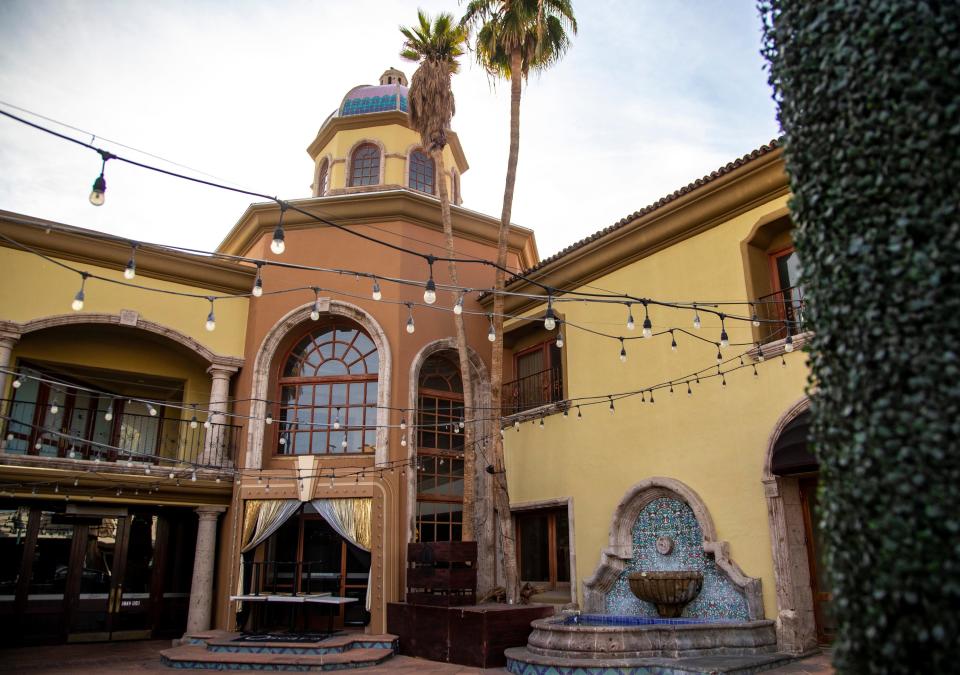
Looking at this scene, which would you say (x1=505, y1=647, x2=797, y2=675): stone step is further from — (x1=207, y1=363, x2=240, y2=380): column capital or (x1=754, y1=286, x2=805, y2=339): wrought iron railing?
(x1=207, y1=363, x2=240, y2=380): column capital

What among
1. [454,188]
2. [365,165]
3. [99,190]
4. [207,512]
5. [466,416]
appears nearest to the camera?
[99,190]

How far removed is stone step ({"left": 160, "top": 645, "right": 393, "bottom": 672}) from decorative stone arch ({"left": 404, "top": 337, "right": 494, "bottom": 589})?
2721mm

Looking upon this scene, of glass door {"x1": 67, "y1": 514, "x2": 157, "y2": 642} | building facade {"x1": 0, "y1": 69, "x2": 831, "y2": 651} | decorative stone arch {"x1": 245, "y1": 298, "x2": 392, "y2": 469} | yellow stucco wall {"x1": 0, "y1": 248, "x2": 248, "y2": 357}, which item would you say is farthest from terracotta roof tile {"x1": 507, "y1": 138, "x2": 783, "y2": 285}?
glass door {"x1": 67, "y1": 514, "x2": 157, "y2": 642}

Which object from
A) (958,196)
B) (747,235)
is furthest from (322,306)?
(958,196)

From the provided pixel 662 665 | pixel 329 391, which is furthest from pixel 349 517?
pixel 662 665

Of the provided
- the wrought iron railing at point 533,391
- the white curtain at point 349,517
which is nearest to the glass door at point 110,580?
the white curtain at point 349,517

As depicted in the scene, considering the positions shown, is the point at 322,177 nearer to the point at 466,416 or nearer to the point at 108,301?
the point at 108,301

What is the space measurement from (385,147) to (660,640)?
1236 centimetres

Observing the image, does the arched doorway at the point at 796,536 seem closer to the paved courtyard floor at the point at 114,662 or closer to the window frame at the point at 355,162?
the paved courtyard floor at the point at 114,662

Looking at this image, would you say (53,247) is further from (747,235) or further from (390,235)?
(747,235)

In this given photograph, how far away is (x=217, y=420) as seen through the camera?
14.3m

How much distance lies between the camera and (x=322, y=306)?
14.1m

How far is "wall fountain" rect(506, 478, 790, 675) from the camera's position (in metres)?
8.18

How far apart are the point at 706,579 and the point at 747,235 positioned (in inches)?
187
